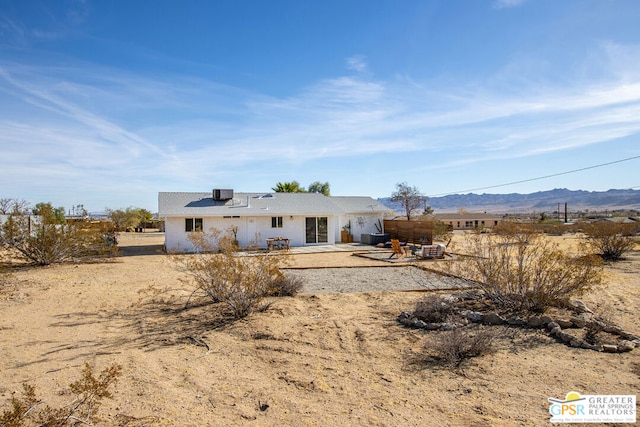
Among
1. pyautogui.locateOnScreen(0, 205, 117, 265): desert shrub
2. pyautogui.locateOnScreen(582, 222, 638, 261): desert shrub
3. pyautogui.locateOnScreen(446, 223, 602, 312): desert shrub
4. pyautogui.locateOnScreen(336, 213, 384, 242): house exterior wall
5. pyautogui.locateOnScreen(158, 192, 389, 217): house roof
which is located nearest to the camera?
pyautogui.locateOnScreen(446, 223, 602, 312): desert shrub

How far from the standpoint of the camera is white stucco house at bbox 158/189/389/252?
2406 centimetres

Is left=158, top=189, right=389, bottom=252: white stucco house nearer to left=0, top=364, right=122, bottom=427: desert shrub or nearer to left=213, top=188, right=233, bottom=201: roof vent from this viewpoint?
left=213, top=188, right=233, bottom=201: roof vent

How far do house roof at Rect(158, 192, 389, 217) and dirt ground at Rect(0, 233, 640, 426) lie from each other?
15.1 m

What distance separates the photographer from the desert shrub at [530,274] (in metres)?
8.17

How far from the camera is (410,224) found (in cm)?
2686

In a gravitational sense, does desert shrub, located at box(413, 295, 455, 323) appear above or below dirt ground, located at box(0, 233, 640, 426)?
above

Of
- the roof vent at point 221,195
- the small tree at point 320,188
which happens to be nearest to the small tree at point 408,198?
the small tree at point 320,188

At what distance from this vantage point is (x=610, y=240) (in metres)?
18.7

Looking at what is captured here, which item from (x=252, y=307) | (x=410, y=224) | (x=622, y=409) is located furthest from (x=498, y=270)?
(x=410, y=224)

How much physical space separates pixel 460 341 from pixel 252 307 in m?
4.44

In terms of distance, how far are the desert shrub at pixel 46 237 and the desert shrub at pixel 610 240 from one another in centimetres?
2261

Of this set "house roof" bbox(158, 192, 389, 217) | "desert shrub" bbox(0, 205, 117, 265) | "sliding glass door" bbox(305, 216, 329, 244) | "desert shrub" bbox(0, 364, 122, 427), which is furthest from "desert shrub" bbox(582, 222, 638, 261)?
"desert shrub" bbox(0, 205, 117, 265)

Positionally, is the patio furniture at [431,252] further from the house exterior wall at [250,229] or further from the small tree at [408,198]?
the small tree at [408,198]

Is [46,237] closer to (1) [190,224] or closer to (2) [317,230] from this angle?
(1) [190,224]
